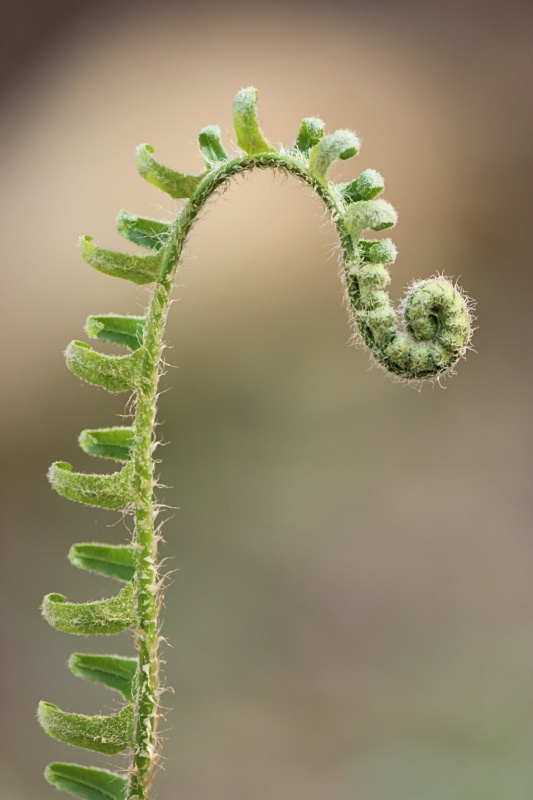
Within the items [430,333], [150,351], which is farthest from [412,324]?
[150,351]

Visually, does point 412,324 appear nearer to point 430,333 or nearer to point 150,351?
point 430,333

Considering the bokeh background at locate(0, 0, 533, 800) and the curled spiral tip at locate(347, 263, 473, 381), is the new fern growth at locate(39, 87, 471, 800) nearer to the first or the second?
the curled spiral tip at locate(347, 263, 473, 381)

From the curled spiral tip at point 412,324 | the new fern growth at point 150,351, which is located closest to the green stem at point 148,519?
the new fern growth at point 150,351

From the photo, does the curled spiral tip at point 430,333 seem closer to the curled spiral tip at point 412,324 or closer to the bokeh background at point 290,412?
→ the curled spiral tip at point 412,324

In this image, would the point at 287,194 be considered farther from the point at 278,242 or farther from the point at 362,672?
the point at 362,672

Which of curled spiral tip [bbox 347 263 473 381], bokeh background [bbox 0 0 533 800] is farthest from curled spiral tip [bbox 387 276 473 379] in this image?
bokeh background [bbox 0 0 533 800]
